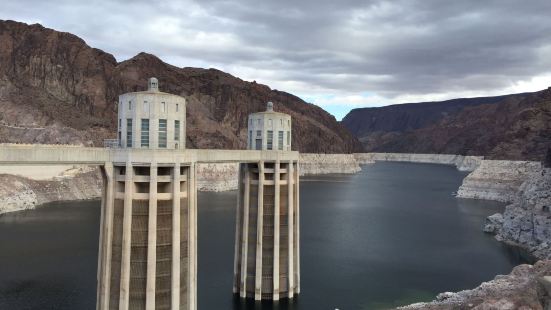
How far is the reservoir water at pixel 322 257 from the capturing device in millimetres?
41812

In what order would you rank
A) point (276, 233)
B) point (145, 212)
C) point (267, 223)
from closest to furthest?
1. point (145, 212)
2. point (276, 233)
3. point (267, 223)

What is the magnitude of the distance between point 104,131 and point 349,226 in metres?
104

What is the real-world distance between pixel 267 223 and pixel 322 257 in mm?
21272

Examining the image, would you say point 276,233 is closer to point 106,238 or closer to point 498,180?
point 106,238

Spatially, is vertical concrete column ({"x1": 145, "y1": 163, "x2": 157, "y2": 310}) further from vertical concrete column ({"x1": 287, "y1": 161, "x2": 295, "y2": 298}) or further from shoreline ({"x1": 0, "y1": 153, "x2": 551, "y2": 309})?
shoreline ({"x1": 0, "y1": 153, "x2": 551, "y2": 309})

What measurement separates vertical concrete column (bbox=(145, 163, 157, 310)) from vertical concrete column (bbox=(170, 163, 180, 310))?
1187mm

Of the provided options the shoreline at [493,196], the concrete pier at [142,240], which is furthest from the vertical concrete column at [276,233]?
the concrete pier at [142,240]

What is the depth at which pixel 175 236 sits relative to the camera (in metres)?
27.2

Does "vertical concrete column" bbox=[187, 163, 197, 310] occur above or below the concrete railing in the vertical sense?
below

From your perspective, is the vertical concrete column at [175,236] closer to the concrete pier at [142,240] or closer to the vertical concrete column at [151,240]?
the concrete pier at [142,240]

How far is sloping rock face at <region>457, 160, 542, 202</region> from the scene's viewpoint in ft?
403

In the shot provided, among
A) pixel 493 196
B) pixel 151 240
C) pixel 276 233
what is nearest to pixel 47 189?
pixel 276 233

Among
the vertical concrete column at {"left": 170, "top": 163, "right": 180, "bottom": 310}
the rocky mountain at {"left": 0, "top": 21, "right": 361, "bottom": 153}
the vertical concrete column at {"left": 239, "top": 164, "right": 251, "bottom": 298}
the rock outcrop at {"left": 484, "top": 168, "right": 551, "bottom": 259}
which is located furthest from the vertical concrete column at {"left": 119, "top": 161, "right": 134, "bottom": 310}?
the rocky mountain at {"left": 0, "top": 21, "right": 361, "bottom": 153}

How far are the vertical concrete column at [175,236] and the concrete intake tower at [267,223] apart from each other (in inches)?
474
